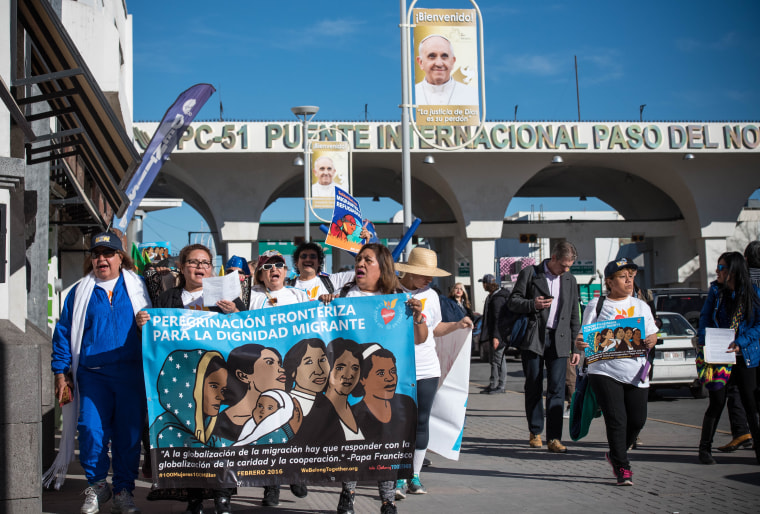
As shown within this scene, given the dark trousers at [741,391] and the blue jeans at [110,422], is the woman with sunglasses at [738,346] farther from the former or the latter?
the blue jeans at [110,422]

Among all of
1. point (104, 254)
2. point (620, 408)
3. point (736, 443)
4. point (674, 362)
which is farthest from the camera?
point (674, 362)

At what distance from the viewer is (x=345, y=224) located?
11781 mm

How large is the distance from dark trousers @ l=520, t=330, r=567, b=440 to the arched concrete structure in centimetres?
1874

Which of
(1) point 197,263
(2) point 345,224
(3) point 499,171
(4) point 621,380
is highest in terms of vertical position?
(3) point 499,171

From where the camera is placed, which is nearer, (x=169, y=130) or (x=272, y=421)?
(x=272, y=421)

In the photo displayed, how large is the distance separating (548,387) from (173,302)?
4.14 meters

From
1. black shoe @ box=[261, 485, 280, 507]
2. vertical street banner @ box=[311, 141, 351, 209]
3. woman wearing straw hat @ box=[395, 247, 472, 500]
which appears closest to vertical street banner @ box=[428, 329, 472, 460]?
woman wearing straw hat @ box=[395, 247, 472, 500]

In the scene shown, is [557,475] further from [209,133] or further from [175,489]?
[209,133]

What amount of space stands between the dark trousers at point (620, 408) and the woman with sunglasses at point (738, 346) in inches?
40.8

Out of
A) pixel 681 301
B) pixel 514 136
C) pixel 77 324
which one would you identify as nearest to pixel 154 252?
pixel 77 324

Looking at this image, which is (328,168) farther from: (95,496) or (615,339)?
Answer: (95,496)

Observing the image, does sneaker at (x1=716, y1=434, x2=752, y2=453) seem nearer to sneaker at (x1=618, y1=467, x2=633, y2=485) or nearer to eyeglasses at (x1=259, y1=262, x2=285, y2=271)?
sneaker at (x1=618, y1=467, x2=633, y2=485)

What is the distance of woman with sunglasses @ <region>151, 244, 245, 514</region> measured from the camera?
18.7ft

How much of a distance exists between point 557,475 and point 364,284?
2679 mm
